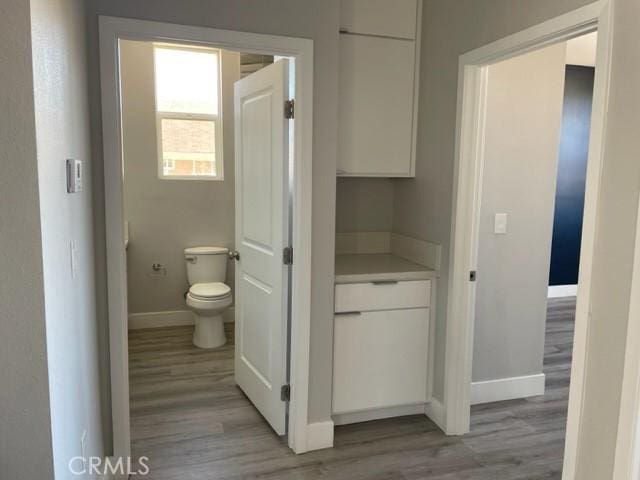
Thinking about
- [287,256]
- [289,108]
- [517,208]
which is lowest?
[287,256]

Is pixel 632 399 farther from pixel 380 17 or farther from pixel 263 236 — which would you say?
pixel 380 17

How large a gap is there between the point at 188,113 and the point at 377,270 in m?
2.56

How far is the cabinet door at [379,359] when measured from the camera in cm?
271

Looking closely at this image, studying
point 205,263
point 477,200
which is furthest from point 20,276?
point 205,263

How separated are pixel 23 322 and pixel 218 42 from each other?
1.54 meters

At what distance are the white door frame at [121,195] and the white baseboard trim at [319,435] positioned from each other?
1.2 inches

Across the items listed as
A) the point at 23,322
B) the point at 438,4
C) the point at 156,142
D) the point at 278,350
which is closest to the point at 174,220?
the point at 156,142

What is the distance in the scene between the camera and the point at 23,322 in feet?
3.74

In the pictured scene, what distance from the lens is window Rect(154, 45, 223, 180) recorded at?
4.33 metres

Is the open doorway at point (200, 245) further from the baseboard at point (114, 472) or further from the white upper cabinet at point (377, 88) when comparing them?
the white upper cabinet at point (377, 88)

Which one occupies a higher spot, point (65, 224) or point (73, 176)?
point (73, 176)

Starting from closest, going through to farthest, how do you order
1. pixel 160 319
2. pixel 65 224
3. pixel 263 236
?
pixel 65 224 < pixel 263 236 < pixel 160 319

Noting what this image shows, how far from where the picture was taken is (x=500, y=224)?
3.05m

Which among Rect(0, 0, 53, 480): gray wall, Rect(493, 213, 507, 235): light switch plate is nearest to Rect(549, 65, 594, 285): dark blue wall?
Rect(493, 213, 507, 235): light switch plate
